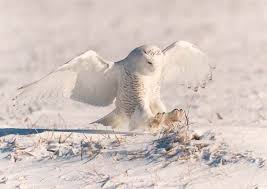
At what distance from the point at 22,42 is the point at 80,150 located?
1151 cm

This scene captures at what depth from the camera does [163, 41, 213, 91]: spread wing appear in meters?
7.25

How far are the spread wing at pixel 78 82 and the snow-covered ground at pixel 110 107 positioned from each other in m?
0.34

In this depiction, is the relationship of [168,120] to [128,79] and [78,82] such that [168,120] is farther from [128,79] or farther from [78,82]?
[78,82]

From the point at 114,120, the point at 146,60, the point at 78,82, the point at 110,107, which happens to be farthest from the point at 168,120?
the point at 110,107

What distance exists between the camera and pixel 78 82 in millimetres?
7043

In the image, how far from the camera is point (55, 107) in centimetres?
1084

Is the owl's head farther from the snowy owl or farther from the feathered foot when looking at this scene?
the feathered foot

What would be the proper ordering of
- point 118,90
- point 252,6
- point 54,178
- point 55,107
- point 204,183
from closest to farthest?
point 204,183, point 54,178, point 118,90, point 55,107, point 252,6

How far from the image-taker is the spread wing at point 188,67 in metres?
7.25

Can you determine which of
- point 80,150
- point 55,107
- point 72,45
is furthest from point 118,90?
point 72,45

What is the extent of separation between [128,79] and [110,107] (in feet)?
13.6

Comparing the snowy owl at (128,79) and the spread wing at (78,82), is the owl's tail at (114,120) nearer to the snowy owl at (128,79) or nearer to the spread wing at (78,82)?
the snowy owl at (128,79)

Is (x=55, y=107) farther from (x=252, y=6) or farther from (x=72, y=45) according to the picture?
(x=252, y=6)

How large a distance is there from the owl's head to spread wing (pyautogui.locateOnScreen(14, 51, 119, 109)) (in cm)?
35
